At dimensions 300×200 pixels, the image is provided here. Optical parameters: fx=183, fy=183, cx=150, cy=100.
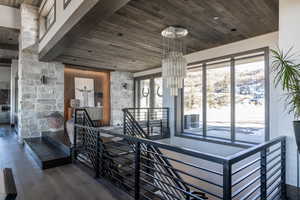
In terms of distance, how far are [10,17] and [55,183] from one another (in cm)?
556

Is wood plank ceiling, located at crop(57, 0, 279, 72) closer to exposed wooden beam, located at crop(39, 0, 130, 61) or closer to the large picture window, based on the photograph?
exposed wooden beam, located at crop(39, 0, 130, 61)

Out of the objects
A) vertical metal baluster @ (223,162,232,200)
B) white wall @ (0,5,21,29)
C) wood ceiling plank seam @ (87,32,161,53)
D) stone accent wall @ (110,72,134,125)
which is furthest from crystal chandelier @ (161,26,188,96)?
white wall @ (0,5,21,29)

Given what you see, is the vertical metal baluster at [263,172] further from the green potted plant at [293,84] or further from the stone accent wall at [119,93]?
the stone accent wall at [119,93]

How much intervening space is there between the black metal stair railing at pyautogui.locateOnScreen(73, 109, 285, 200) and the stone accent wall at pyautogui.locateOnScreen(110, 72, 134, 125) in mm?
3621

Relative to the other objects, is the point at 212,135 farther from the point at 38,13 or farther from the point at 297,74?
the point at 38,13

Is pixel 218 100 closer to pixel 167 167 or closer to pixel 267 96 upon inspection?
pixel 267 96

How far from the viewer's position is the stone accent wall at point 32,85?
5684 mm

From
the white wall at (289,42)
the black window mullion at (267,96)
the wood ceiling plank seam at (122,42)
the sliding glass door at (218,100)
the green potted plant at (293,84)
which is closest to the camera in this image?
the green potted plant at (293,84)

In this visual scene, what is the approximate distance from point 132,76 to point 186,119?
151 inches

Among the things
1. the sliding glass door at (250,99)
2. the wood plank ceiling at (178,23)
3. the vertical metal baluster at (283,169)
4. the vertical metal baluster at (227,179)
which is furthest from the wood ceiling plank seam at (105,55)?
the vertical metal baluster at (227,179)

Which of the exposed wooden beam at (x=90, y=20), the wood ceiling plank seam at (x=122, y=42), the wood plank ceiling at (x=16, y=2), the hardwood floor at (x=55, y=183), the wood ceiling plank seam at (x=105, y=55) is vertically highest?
the wood plank ceiling at (x=16, y=2)

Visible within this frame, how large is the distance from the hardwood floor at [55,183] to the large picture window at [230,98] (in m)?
3.51

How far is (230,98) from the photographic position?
15.9 feet

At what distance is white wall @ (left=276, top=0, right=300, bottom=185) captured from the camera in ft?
7.55
